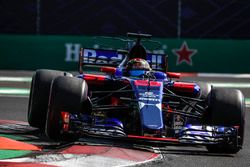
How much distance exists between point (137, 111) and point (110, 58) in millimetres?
2988

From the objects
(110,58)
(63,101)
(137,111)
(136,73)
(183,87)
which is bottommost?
(137,111)

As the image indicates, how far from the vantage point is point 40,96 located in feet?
27.9

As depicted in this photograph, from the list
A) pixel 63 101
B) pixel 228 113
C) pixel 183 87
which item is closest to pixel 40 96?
pixel 63 101

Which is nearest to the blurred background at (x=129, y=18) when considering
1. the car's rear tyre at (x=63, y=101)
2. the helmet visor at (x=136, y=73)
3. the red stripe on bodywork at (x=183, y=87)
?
the helmet visor at (x=136, y=73)

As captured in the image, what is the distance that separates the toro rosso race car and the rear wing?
1495 millimetres

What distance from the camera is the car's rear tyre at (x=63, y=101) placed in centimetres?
746

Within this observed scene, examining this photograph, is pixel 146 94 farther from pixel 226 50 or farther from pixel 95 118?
pixel 226 50

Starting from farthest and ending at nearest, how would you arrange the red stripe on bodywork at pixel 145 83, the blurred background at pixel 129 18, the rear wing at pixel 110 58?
the blurred background at pixel 129 18, the rear wing at pixel 110 58, the red stripe on bodywork at pixel 145 83

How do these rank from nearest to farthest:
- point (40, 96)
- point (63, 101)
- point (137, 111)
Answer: point (63, 101) < point (137, 111) < point (40, 96)

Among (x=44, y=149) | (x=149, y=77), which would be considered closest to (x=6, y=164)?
(x=44, y=149)

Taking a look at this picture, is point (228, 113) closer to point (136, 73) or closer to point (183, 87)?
point (183, 87)

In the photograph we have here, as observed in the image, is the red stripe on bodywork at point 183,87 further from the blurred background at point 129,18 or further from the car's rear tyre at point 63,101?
the blurred background at point 129,18

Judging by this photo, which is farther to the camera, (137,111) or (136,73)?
(136,73)

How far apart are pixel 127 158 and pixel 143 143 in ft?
4.01
